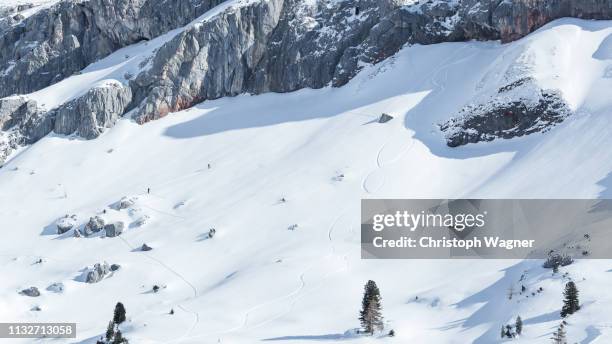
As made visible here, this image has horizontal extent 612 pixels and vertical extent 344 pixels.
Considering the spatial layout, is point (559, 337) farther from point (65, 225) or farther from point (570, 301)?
point (65, 225)

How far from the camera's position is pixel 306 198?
80.4m

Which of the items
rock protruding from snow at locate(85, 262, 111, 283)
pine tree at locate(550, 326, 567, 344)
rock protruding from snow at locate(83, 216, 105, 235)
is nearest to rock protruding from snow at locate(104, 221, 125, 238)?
rock protruding from snow at locate(83, 216, 105, 235)

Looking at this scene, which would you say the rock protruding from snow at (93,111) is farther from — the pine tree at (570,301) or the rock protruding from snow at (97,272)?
the pine tree at (570,301)

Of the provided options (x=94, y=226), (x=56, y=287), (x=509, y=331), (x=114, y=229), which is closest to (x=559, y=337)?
(x=509, y=331)

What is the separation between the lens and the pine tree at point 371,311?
5625cm

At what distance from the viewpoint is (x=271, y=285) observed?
68125 mm

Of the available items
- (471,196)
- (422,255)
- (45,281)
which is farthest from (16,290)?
(471,196)

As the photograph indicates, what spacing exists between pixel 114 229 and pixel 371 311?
34.5 meters

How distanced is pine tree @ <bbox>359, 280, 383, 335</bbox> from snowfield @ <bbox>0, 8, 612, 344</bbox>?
868 millimetres

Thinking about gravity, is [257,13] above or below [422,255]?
above

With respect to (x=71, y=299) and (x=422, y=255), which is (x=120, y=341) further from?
(x=422, y=255)

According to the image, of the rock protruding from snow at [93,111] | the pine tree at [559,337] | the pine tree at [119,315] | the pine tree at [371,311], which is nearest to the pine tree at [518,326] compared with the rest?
the pine tree at [559,337]

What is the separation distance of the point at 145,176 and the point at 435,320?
42.4 m

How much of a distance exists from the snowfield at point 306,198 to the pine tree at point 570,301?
591 millimetres
